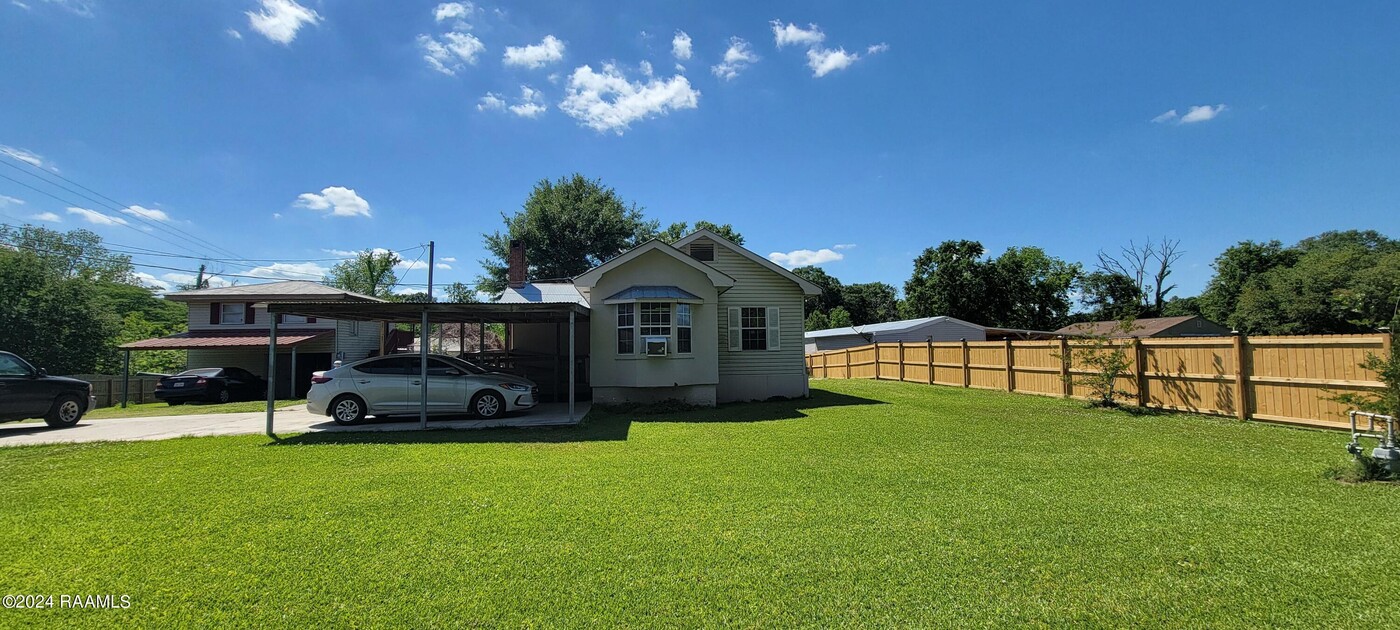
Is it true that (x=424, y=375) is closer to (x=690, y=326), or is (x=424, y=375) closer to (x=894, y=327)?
(x=690, y=326)

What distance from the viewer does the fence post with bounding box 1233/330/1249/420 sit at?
10.1 meters

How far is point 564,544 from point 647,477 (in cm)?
213

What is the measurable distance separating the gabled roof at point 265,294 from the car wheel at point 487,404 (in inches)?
517

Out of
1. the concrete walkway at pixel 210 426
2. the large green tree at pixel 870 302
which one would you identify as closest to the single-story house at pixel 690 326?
the concrete walkway at pixel 210 426

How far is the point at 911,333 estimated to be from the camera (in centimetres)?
3169

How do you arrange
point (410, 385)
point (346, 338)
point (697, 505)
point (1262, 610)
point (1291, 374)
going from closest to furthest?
point (1262, 610), point (697, 505), point (1291, 374), point (410, 385), point (346, 338)

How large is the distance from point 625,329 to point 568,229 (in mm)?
22413

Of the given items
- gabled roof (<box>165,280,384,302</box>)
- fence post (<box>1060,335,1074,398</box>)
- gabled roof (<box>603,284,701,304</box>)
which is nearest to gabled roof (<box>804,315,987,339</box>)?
fence post (<box>1060,335,1074,398</box>)

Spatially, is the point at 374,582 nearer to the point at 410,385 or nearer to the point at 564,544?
the point at 564,544

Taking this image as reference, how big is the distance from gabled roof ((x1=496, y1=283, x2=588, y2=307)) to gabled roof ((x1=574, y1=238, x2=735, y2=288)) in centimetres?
172

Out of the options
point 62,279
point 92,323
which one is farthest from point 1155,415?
point 62,279

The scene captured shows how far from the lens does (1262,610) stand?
3.07m

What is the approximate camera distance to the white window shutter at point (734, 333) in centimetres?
1560

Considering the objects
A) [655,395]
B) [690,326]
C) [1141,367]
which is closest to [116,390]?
[655,395]
